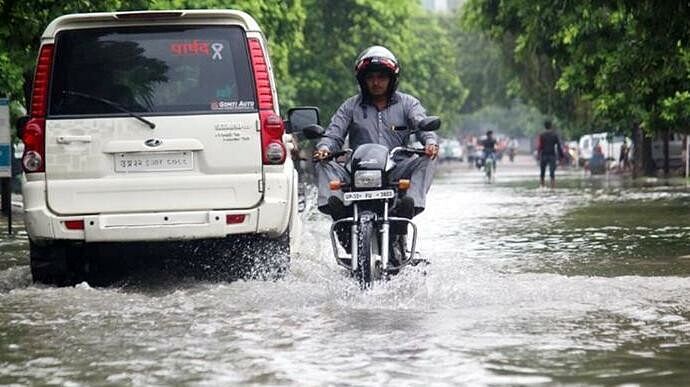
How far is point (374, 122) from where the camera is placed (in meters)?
9.88

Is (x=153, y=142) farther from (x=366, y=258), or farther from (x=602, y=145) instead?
(x=602, y=145)

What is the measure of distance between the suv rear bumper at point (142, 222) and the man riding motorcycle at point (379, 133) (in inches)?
23.2

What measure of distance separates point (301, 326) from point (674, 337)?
2080 millimetres

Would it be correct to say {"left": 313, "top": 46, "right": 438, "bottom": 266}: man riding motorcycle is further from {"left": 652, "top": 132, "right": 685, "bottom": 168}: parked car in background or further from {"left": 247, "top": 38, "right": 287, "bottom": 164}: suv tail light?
{"left": 652, "top": 132, "right": 685, "bottom": 168}: parked car in background

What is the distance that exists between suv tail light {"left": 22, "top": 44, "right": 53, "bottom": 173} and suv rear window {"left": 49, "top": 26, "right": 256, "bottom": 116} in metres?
0.06

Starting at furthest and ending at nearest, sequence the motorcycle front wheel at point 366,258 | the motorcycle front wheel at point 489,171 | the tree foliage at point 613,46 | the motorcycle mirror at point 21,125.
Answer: the motorcycle front wheel at point 489,171 < the tree foliage at point 613,46 < the motorcycle mirror at point 21,125 < the motorcycle front wheel at point 366,258

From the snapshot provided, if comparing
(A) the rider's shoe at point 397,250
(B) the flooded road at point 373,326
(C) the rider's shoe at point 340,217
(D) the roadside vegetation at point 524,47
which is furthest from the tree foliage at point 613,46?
(C) the rider's shoe at point 340,217

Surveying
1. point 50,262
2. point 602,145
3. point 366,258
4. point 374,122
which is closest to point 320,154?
point 374,122

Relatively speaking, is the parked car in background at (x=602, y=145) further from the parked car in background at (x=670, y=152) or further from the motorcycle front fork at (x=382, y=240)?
the motorcycle front fork at (x=382, y=240)

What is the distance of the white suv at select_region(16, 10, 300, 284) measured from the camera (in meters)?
9.83

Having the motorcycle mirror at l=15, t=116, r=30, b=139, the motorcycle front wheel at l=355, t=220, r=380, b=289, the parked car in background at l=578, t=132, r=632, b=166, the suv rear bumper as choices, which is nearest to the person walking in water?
the parked car in background at l=578, t=132, r=632, b=166

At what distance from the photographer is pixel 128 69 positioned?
10.0 m

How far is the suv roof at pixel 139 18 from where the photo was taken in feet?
32.7

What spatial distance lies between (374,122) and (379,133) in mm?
92
